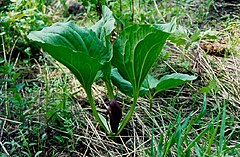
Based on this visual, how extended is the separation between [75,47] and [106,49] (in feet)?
0.38

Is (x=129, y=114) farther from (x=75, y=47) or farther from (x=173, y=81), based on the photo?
(x=75, y=47)

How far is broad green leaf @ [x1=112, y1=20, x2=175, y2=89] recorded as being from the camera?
3.79ft

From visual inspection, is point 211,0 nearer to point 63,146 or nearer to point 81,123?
point 81,123

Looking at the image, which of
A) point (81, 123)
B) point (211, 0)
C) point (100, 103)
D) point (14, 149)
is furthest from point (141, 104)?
point (211, 0)

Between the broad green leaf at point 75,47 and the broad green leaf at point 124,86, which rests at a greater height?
the broad green leaf at point 75,47

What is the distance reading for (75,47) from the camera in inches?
50.1

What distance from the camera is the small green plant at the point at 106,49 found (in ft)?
3.79

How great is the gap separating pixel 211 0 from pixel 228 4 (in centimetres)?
16

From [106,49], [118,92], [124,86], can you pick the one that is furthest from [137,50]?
[118,92]

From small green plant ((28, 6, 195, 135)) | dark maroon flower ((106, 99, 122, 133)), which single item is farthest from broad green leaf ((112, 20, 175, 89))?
dark maroon flower ((106, 99, 122, 133))

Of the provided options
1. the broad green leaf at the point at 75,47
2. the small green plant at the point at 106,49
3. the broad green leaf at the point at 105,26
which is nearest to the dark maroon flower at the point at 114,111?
the small green plant at the point at 106,49

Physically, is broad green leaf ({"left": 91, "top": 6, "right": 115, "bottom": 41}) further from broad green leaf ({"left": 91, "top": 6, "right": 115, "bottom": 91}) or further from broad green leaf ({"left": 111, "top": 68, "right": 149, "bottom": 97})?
broad green leaf ({"left": 111, "top": 68, "right": 149, "bottom": 97})

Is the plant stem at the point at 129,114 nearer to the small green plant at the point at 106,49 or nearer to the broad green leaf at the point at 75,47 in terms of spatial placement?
the small green plant at the point at 106,49

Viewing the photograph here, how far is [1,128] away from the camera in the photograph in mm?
1487
